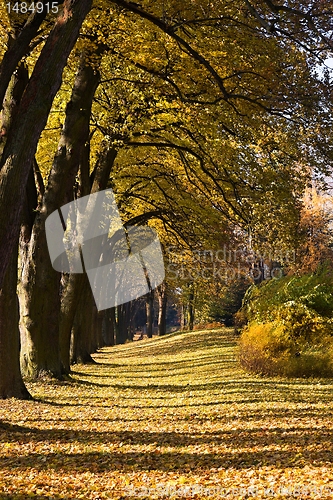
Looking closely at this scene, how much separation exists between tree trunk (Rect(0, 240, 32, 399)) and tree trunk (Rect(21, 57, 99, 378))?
174 cm

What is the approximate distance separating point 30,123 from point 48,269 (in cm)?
512

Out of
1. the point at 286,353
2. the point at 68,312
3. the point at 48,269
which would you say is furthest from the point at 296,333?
the point at 48,269

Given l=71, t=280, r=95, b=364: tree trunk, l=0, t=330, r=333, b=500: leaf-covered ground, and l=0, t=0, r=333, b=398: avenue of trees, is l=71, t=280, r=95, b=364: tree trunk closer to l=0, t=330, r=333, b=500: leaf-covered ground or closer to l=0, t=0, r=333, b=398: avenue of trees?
l=0, t=0, r=333, b=398: avenue of trees

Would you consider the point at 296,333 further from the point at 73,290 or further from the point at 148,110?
the point at 148,110

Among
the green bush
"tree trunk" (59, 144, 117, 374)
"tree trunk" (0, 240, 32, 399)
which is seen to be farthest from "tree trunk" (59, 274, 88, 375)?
the green bush

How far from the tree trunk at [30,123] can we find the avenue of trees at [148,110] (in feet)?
0.04

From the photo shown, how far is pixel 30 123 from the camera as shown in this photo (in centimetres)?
535

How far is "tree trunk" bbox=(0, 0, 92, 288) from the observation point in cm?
522

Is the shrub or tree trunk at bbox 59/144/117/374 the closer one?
the shrub

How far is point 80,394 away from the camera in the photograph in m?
9.80

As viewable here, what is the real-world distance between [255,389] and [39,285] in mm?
5119

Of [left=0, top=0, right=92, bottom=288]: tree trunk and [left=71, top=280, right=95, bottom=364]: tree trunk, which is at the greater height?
[left=0, top=0, right=92, bottom=288]: tree trunk

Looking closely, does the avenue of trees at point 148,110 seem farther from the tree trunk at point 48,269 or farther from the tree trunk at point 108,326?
the tree trunk at point 108,326

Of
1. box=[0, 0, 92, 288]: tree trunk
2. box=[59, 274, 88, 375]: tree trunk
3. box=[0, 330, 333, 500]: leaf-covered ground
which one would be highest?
box=[0, 0, 92, 288]: tree trunk
